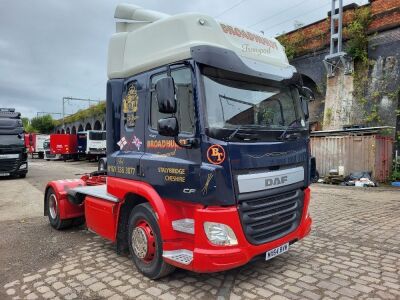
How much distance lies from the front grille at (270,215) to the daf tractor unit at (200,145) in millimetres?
13

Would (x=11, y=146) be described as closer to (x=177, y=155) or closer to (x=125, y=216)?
(x=125, y=216)

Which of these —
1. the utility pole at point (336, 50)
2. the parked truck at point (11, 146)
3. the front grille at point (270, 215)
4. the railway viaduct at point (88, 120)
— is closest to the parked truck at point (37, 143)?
the railway viaduct at point (88, 120)

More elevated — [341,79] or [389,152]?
[341,79]

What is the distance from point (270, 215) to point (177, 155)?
4.22 ft

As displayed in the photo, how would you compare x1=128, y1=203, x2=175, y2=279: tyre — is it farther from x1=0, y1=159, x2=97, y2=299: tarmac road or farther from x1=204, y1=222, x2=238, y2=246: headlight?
x1=0, y1=159, x2=97, y2=299: tarmac road

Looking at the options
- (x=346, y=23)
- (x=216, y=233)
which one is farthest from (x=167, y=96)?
(x=346, y=23)

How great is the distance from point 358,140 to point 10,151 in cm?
1549

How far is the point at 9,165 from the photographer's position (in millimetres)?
16797

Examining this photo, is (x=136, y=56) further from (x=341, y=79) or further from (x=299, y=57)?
(x=299, y=57)

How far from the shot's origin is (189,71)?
387 centimetres

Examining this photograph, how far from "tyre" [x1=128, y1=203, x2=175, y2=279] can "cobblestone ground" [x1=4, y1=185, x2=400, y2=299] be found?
0.50ft

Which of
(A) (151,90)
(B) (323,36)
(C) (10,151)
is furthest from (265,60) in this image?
(C) (10,151)

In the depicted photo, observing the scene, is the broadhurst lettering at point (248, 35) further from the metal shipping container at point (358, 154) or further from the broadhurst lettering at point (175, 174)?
the metal shipping container at point (358, 154)

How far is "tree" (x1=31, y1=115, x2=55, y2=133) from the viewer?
70250mm
